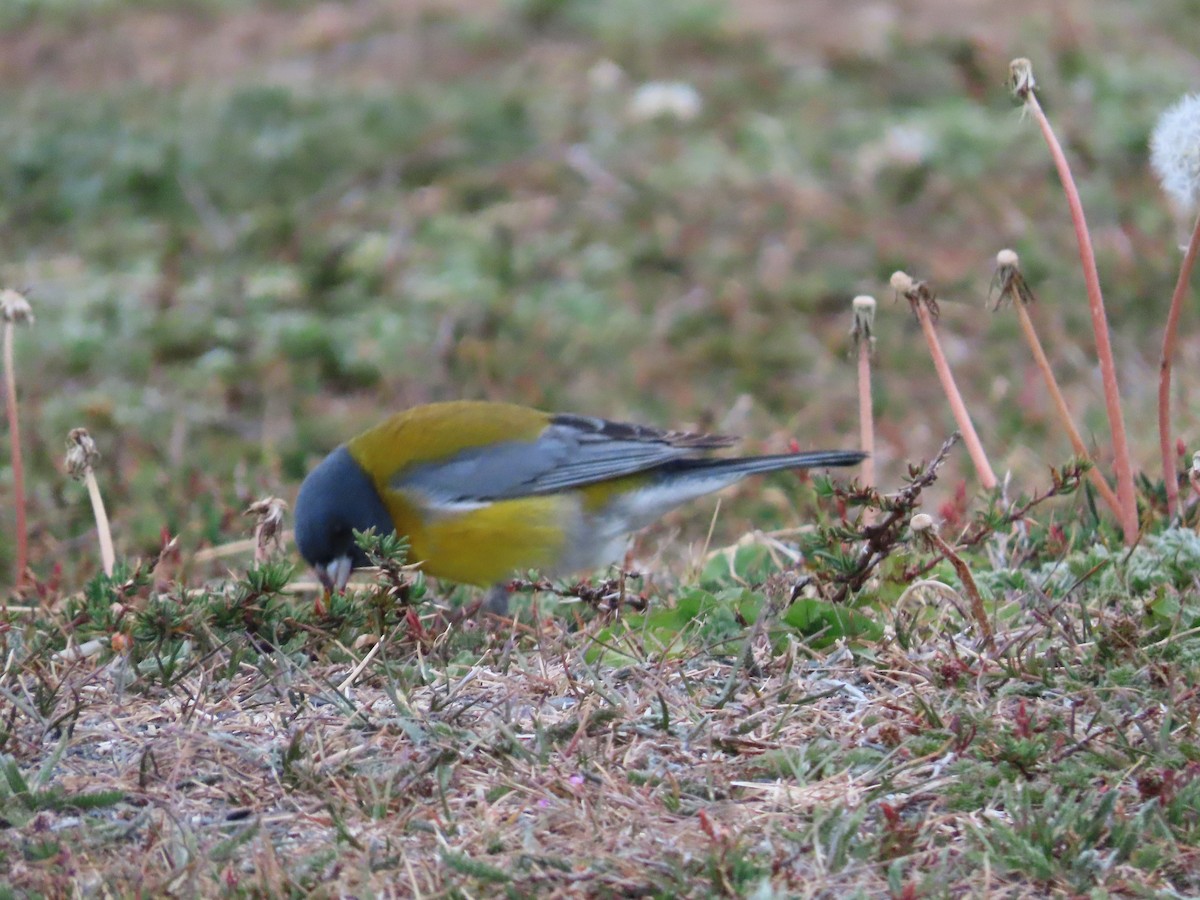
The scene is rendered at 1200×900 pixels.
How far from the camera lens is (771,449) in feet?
22.2

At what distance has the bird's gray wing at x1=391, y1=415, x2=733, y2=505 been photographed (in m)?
5.36

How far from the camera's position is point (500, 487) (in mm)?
5414

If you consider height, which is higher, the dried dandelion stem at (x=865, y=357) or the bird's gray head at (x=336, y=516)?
the dried dandelion stem at (x=865, y=357)

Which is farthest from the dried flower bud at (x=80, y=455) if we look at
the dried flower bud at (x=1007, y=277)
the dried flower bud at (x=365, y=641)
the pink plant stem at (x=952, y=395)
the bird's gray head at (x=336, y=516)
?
the dried flower bud at (x=1007, y=277)

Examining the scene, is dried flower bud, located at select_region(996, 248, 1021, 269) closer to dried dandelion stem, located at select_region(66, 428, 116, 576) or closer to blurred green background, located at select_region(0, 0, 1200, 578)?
blurred green background, located at select_region(0, 0, 1200, 578)

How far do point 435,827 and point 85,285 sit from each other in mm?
6139

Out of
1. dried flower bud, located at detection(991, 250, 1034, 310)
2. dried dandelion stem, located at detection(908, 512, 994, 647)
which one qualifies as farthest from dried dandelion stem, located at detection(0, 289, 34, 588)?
dried flower bud, located at detection(991, 250, 1034, 310)

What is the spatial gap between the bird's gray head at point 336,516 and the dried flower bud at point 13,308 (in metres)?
1.07

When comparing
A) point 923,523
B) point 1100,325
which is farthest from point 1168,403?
point 923,523

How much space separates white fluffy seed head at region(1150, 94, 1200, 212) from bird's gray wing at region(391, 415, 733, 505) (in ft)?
6.54

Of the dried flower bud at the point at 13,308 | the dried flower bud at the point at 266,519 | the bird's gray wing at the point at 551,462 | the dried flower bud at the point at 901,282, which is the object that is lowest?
the bird's gray wing at the point at 551,462

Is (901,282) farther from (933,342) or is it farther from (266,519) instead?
(266,519)

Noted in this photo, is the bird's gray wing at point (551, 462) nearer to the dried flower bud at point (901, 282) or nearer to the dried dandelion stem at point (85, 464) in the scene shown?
the dried dandelion stem at point (85, 464)

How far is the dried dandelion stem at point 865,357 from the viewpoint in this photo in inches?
168
